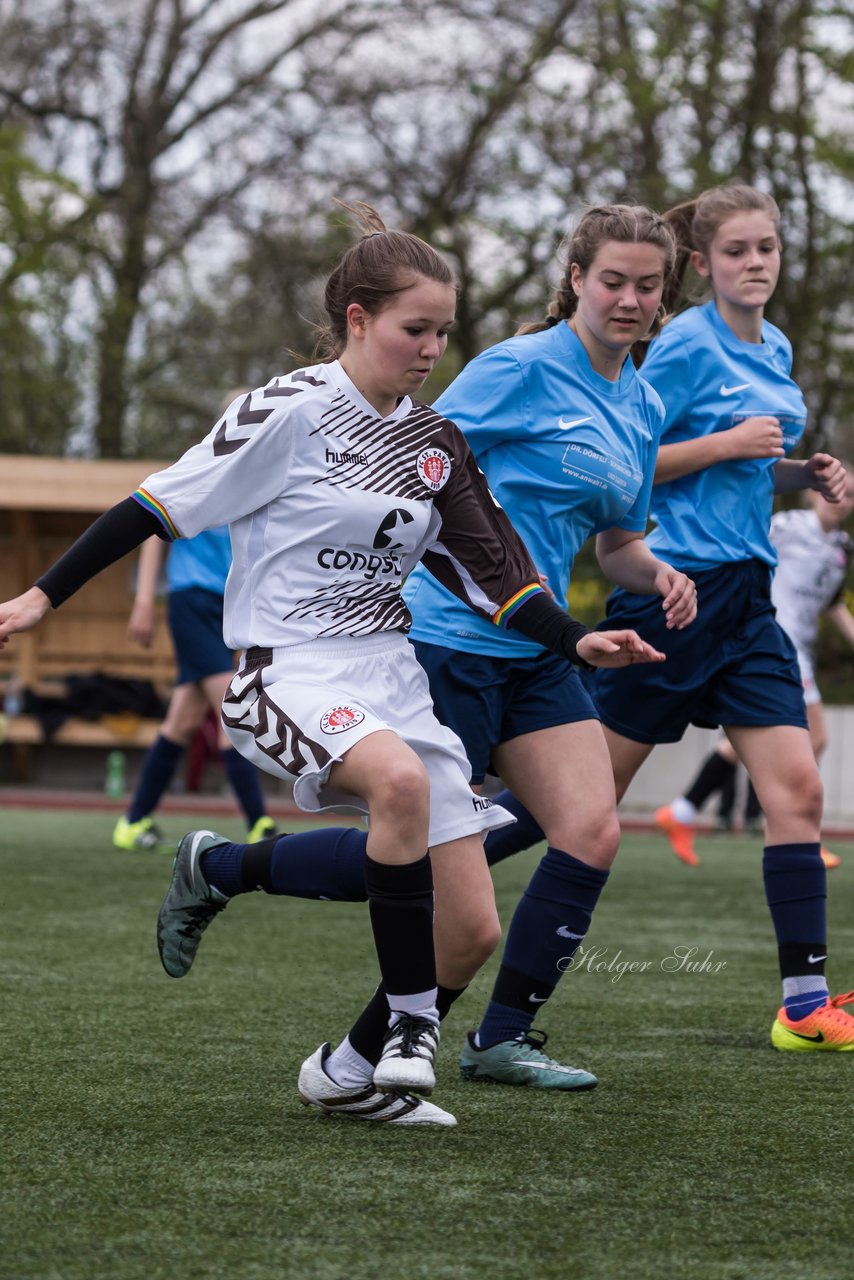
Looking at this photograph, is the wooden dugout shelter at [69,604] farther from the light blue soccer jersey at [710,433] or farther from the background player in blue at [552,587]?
the background player in blue at [552,587]

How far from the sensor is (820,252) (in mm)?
18047

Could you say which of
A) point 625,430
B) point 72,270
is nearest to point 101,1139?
point 625,430

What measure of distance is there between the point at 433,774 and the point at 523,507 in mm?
815

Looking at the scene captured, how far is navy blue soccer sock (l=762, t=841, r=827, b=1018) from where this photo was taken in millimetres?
4418

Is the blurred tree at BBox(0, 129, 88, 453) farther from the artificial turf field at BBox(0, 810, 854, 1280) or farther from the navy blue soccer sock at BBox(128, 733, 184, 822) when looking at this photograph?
the artificial turf field at BBox(0, 810, 854, 1280)

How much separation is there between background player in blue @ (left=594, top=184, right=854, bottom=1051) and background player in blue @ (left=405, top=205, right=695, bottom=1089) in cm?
52

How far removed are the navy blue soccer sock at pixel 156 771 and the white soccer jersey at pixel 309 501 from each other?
558 centimetres

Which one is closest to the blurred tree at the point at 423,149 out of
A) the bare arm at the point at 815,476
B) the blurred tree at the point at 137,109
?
the blurred tree at the point at 137,109

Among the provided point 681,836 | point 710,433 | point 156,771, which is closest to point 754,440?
point 710,433

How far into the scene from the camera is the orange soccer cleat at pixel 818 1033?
4266mm

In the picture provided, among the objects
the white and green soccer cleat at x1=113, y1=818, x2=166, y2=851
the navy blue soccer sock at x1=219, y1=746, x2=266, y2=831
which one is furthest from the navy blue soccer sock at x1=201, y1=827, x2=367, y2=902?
the white and green soccer cleat at x1=113, y1=818, x2=166, y2=851

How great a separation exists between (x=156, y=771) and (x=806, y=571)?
373cm

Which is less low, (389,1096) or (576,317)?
(576,317)

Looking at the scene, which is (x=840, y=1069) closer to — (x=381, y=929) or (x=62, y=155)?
(x=381, y=929)
